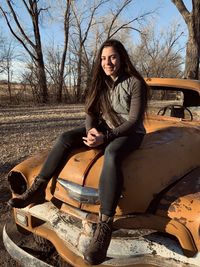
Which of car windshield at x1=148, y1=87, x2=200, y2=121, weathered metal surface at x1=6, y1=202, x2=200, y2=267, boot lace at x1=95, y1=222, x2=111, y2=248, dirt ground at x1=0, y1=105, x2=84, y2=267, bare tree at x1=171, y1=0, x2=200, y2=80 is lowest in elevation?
dirt ground at x1=0, y1=105, x2=84, y2=267

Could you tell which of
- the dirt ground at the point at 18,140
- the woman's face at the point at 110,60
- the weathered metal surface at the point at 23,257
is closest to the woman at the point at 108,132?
the woman's face at the point at 110,60

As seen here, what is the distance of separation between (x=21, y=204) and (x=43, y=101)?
19.7 metres

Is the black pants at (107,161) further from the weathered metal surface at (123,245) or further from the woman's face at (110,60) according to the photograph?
the woman's face at (110,60)

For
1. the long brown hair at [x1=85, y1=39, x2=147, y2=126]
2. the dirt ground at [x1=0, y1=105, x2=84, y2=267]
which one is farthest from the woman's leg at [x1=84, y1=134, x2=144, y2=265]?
the dirt ground at [x1=0, y1=105, x2=84, y2=267]

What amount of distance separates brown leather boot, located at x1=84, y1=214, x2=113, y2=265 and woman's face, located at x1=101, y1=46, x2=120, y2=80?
4.68 ft

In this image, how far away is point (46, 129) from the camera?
33.4 ft

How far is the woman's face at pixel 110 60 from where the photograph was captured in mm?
3340

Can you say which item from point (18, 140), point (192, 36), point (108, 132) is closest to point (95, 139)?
point (108, 132)

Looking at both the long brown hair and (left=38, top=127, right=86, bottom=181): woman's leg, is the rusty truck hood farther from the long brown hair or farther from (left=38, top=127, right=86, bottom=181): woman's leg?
the long brown hair

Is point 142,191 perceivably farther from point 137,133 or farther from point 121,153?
point 137,133

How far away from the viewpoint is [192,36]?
43.3ft

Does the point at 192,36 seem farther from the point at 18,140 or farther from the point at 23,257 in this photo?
the point at 23,257

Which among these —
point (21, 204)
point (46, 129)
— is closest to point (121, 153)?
point (21, 204)

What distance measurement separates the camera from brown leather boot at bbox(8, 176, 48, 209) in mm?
3084
